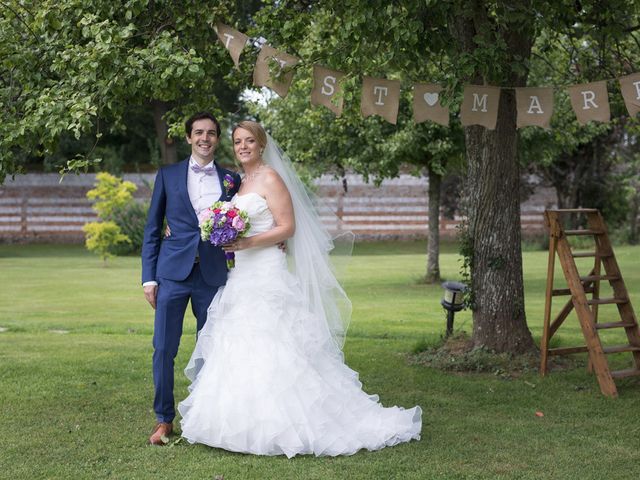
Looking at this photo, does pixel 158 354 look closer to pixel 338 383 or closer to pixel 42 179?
pixel 338 383

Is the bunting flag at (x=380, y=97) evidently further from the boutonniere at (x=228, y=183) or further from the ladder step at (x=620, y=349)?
the ladder step at (x=620, y=349)

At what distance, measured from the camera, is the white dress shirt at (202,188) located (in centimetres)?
593

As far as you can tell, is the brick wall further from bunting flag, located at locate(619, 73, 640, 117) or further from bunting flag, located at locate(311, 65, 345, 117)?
bunting flag, located at locate(619, 73, 640, 117)

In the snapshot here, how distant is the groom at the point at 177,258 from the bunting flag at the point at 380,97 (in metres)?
1.65

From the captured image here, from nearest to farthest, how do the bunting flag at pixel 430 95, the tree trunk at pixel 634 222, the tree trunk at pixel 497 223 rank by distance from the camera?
the bunting flag at pixel 430 95 < the tree trunk at pixel 497 223 < the tree trunk at pixel 634 222

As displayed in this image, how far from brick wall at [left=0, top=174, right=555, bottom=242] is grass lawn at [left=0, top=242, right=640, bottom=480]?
2035 centimetres

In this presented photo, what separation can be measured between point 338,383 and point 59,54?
3158 mm

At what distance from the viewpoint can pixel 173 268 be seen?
5746 mm

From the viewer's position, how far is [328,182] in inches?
1300

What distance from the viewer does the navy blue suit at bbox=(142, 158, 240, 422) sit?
18.8 ft

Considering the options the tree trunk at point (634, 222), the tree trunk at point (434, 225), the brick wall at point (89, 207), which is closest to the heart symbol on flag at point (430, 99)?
the tree trunk at point (434, 225)

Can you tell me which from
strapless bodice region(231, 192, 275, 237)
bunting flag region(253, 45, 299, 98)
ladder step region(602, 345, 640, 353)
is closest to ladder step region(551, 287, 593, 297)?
ladder step region(602, 345, 640, 353)

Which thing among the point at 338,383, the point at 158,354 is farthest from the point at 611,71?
the point at 158,354

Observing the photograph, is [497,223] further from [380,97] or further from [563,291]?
[380,97]
